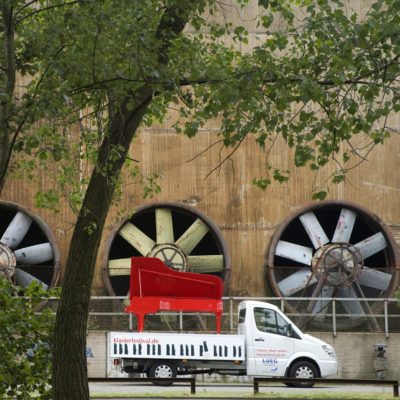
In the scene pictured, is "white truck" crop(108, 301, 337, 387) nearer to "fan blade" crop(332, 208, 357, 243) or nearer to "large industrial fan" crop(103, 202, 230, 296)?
"large industrial fan" crop(103, 202, 230, 296)

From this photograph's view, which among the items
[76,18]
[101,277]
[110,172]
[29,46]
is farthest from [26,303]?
[101,277]

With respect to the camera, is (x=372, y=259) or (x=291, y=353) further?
(x=372, y=259)

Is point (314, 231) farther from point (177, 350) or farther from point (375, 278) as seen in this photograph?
point (177, 350)

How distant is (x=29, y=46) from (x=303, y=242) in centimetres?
1847

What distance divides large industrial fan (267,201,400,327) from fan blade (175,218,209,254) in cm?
178

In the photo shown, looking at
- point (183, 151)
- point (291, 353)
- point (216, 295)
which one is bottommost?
point (291, 353)

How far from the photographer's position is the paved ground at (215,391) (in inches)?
570

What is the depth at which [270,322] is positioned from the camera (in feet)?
56.6

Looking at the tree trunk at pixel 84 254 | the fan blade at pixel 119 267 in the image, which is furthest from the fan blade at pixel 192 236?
the tree trunk at pixel 84 254

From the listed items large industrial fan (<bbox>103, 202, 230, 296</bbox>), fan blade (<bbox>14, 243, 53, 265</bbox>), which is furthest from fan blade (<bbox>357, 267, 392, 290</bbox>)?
fan blade (<bbox>14, 243, 53, 265</bbox>)

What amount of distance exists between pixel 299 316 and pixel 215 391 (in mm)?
4770

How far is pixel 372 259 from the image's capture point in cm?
2430

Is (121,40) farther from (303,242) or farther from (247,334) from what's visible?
(303,242)

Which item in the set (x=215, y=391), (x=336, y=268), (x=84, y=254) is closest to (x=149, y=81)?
(x=84, y=254)
